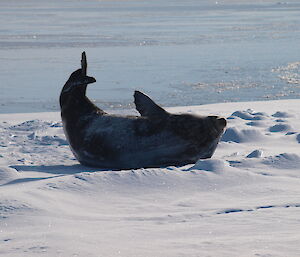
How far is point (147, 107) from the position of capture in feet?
19.5

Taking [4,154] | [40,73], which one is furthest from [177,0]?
[4,154]

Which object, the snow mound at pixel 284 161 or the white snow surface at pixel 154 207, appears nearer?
the white snow surface at pixel 154 207

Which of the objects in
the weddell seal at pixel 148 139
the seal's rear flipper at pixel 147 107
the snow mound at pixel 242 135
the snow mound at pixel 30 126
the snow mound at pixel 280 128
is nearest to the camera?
the weddell seal at pixel 148 139

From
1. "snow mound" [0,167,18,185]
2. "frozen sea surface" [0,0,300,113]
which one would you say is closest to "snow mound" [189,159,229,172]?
"snow mound" [0,167,18,185]

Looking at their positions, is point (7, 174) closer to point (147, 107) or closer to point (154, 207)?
point (147, 107)

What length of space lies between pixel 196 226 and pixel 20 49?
56.3 feet

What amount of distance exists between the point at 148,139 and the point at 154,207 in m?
1.58

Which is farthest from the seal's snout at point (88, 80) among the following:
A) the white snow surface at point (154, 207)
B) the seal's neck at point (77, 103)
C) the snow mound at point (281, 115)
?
the snow mound at point (281, 115)

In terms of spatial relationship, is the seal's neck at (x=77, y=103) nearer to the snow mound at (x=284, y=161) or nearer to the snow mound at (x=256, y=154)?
the snow mound at (x=256, y=154)

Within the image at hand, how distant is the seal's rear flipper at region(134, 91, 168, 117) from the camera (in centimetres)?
588

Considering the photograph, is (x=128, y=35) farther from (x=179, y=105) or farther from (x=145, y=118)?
(x=145, y=118)

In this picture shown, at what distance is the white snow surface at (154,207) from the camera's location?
10.5 ft

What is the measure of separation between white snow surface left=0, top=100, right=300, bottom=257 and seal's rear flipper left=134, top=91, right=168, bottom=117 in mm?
621

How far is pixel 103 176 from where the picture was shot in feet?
15.9
